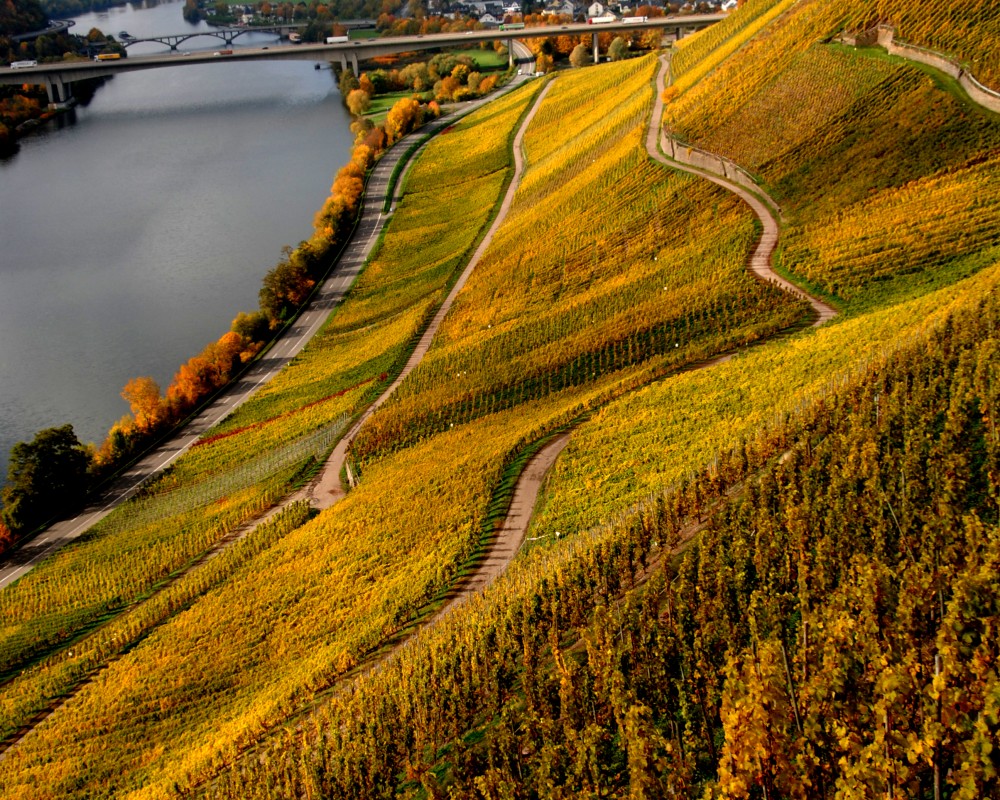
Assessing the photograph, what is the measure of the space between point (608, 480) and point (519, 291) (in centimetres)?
2578

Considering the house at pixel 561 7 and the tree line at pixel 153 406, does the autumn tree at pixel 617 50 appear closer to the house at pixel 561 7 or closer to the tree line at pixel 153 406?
the house at pixel 561 7

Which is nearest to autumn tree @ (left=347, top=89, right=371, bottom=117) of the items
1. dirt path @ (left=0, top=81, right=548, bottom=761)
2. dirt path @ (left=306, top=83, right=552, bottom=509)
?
dirt path @ (left=0, top=81, right=548, bottom=761)

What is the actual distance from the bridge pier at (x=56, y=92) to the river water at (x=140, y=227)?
2.57 metres

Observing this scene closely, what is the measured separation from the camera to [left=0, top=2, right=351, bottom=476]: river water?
66625 millimetres

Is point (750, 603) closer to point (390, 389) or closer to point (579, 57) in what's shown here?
point (390, 389)

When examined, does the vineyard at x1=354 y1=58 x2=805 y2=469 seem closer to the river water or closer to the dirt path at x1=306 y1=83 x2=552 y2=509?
the dirt path at x1=306 y1=83 x2=552 y2=509

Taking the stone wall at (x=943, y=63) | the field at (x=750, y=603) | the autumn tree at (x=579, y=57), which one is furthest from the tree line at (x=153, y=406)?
the autumn tree at (x=579, y=57)

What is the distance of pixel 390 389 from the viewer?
5341 centimetres

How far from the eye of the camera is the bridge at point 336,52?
139750 millimetres

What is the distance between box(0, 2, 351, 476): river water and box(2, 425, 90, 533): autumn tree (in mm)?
6772

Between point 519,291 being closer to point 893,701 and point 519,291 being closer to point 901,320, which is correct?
point 901,320

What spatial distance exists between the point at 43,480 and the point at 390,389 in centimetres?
1873

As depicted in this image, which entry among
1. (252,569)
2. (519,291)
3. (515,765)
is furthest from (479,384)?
(515,765)

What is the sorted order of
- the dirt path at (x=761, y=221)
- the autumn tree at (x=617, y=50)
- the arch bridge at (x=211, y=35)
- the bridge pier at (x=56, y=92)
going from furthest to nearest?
1. the arch bridge at (x=211, y=35)
2. the bridge pier at (x=56, y=92)
3. the autumn tree at (x=617, y=50)
4. the dirt path at (x=761, y=221)
